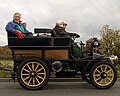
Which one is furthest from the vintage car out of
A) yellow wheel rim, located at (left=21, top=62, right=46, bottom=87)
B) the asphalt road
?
the asphalt road

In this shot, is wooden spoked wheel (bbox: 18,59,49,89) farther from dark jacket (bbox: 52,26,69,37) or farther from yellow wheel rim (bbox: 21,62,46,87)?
dark jacket (bbox: 52,26,69,37)

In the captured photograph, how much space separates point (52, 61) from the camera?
9.27 meters

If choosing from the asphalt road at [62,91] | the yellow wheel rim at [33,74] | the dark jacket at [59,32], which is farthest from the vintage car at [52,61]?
the asphalt road at [62,91]

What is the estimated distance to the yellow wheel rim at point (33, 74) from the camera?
29.7 ft

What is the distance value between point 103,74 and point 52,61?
1422 millimetres

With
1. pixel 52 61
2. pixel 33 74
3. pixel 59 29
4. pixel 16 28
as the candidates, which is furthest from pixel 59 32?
pixel 33 74

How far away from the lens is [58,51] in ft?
30.2

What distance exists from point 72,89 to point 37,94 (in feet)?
4.21

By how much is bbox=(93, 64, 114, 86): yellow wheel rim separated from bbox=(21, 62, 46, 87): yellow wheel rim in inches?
56.3

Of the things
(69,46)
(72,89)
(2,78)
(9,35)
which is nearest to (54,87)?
(72,89)

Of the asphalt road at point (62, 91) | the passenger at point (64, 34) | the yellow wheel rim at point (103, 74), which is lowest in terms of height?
the asphalt road at point (62, 91)

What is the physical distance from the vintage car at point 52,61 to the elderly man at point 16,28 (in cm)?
15

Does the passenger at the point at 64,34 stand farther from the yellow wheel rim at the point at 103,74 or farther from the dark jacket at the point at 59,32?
the yellow wheel rim at the point at 103,74

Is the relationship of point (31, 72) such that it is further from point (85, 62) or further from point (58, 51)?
point (85, 62)
